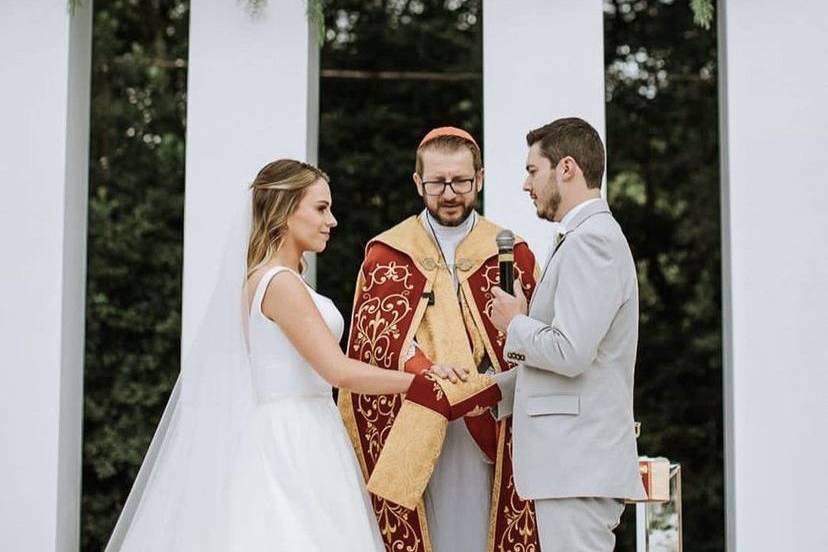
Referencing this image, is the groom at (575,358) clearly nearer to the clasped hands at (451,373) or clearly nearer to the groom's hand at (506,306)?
the groom's hand at (506,306)

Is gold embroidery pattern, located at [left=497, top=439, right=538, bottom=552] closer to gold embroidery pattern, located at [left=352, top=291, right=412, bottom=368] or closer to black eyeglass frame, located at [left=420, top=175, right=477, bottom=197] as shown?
gold embroidery pattern, located at [left=352, top=291, right=412, bottom=368]

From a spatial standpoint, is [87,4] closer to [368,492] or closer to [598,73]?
[598,73]

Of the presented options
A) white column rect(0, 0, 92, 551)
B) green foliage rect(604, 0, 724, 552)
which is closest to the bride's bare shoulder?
white column rect(0, 0, 92, 551)

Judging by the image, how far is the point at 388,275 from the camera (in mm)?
4641

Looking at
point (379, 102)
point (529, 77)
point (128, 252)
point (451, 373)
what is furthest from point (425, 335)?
point (379, 102)

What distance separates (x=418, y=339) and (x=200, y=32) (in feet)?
5.67

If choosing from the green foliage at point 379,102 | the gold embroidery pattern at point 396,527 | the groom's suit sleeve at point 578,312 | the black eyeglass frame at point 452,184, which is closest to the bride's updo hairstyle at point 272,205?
the black eyeglass frame at point 452,184

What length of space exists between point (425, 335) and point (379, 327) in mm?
168

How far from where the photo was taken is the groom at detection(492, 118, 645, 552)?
3.74 m

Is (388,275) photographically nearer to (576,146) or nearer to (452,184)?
(452,184)

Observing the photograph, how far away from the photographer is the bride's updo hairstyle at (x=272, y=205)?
407 cm

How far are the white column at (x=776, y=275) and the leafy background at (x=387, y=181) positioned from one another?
4.47 m

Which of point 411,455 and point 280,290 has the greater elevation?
point 280,290

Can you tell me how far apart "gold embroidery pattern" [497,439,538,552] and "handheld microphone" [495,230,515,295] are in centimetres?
79
